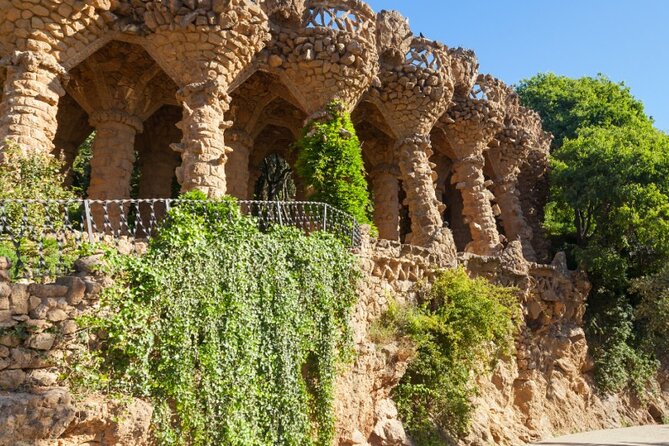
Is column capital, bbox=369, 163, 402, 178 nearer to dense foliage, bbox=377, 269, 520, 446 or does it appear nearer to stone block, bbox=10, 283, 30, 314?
dense foliage, bbox=377, 269, 520, 446

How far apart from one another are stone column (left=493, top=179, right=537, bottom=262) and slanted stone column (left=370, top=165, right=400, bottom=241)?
3.61 metres

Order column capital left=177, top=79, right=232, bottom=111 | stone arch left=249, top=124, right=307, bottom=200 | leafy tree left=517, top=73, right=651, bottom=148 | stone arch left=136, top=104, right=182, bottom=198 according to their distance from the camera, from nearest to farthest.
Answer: column capital left=177, top=79, right=232, bottom=111 → stone arch left=136, top=104, right=182, bottom=198 → stone arch left=249, top=124, right=307, bottom=200 → leafy tree left=517, top=73, right=651, bottom=148

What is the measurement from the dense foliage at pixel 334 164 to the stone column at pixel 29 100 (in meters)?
4.29

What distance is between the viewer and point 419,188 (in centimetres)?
1305

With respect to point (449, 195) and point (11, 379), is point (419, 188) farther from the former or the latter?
point (11, 379)

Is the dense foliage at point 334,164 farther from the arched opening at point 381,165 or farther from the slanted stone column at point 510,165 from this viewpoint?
the slanted stone column at point 510,165

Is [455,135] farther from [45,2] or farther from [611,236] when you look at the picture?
[45,2]

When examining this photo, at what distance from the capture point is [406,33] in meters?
13.3

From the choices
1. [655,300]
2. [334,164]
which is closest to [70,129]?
[334,164]

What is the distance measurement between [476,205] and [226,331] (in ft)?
32.3

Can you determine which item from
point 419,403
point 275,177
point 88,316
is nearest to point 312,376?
point 419,403

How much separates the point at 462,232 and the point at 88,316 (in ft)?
50.5

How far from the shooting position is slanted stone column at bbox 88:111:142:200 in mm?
11039

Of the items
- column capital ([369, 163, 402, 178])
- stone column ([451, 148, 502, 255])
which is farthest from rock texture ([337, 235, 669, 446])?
column capital ([369, 163, 402, 178])
